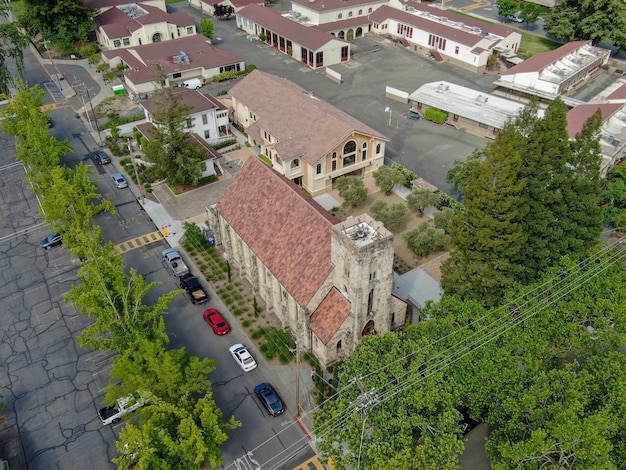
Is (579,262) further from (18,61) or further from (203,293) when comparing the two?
(18,61)

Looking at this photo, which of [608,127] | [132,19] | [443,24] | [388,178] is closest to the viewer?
[388,178]

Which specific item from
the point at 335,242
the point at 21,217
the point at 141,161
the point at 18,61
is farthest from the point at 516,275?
the point at 18,61

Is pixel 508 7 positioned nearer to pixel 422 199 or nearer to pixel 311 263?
pixel 422 199

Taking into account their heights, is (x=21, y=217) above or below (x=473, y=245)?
below

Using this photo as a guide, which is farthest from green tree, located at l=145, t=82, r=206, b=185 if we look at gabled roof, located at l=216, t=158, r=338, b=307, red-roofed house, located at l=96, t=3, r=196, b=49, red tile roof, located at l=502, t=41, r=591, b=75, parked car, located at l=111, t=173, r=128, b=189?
red tile roof, located at l=502, t=41, r=591, b=75

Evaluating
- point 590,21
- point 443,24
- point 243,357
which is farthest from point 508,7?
point 243,357

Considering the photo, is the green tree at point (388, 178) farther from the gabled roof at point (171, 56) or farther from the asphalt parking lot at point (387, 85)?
the gabled roof at point (171, 56)

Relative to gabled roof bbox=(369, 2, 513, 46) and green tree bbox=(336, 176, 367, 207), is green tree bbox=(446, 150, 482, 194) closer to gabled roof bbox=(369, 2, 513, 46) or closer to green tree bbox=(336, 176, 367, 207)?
green tree bbox=(336, 176, 367, 207)
